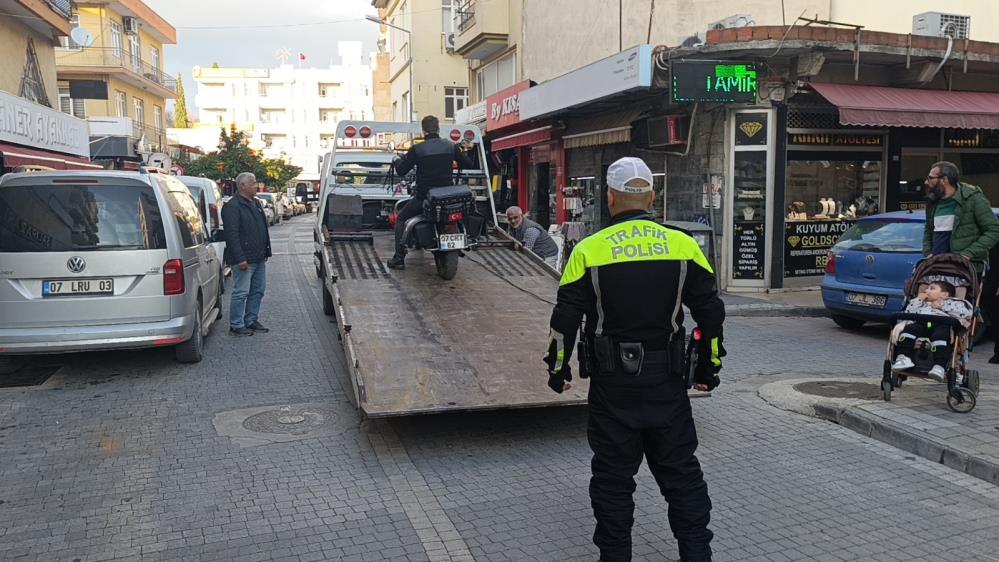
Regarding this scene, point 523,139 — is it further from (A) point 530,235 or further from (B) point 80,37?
(B) point 80,37

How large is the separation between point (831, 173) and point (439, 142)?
8.87 metres

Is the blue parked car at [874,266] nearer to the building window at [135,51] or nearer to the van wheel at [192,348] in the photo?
the van wheel at [192,348]

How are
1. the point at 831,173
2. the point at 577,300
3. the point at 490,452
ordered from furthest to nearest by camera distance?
the point at 831,173, the point at 490,452, the point at 577,300

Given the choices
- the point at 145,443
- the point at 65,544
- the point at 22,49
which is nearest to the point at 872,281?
the point at 145,443

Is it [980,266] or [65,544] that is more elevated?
[980,266]

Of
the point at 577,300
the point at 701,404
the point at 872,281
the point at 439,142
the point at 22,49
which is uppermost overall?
the point at 22,49

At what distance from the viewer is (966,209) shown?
22.4 feet

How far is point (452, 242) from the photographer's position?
805 centimetres

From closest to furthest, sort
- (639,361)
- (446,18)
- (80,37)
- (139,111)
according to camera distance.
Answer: (639,361) < (80,37) < (446,18) < (139,111)

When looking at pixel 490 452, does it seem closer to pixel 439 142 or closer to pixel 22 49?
pixel 439 142

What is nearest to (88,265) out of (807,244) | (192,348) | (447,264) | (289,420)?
(192,348)

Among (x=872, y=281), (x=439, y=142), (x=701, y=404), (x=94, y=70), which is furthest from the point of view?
(x=94, y=70)

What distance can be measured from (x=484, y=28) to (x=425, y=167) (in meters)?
16.2

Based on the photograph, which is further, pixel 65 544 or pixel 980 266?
pixel 980 266
